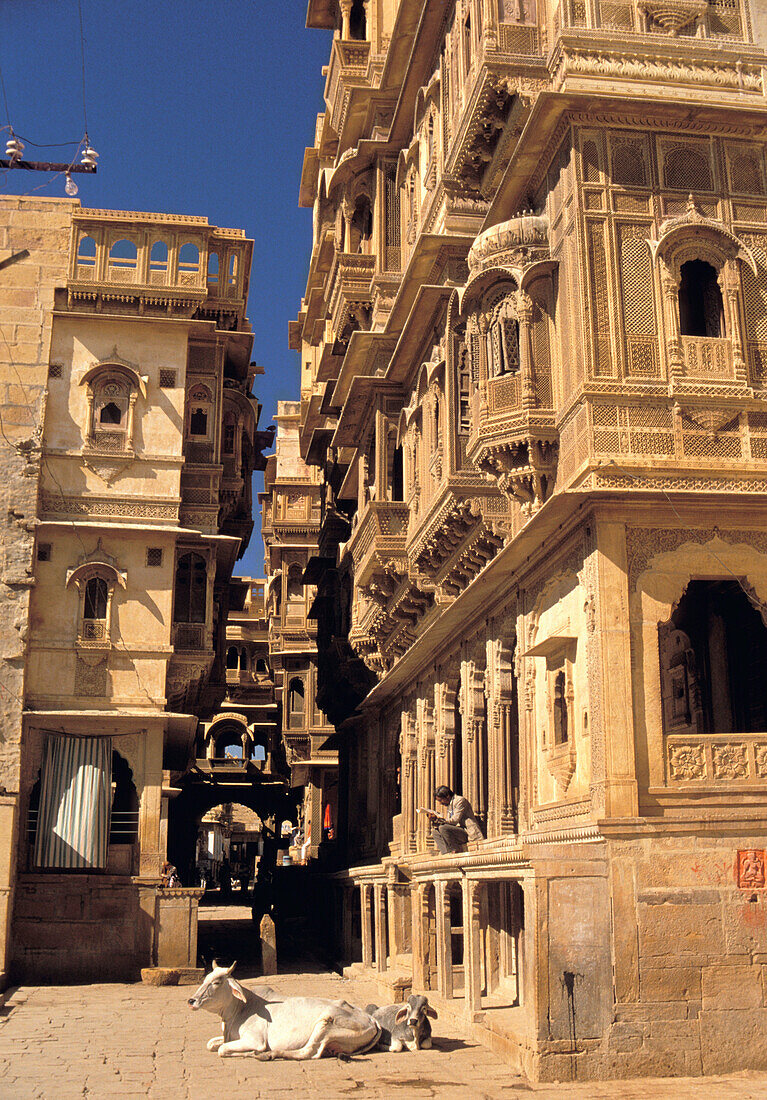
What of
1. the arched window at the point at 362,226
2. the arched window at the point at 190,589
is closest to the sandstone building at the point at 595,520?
the arched window at the point at 362,226

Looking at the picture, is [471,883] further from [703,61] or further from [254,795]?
[254,795]

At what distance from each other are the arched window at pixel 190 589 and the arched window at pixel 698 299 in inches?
591

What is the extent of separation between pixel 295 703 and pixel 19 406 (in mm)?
18292

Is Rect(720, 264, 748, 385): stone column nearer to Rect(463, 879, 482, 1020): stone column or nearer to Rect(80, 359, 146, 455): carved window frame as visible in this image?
Rect(463, 879, 482, 1020): stone column

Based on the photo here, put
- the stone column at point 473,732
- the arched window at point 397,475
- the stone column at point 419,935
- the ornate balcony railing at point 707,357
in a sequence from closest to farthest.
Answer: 1. the ornate balcony railing at point 707,357
2. the stone column at point 419,935
3. the stone column at point 473,732
4. the arched window at point 397,475

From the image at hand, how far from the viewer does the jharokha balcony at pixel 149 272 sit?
27484 mm

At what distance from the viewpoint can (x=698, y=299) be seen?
1533cm

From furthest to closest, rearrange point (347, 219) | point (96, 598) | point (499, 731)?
point (347, 219)
point (96, 598)
point (499, 731)

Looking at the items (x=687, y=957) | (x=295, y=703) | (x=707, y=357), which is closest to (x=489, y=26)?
(x=707, y=357)

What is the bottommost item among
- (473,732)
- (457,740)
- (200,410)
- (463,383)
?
(473,732)

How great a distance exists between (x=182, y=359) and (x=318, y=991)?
14.4 m

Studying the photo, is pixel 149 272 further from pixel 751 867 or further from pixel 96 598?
pixel 751 867

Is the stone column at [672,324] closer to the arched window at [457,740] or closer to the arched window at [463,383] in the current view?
the arched window at [463,383]

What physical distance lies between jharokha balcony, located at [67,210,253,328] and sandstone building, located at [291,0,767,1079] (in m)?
7.39
